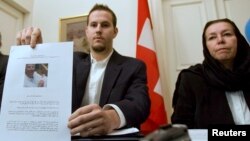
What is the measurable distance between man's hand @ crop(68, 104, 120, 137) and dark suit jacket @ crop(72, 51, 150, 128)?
29 cm

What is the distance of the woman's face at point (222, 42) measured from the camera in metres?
1.20

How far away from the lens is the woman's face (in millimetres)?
1200

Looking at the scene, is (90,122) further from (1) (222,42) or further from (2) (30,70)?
Result: (1) (222,42)

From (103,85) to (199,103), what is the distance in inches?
18.9

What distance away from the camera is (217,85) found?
45.3 inches

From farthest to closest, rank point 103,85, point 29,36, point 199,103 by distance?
point 199,103 < point 103,85 < point 29,36

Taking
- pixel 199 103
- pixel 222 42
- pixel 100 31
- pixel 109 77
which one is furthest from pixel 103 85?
pixel 222 42

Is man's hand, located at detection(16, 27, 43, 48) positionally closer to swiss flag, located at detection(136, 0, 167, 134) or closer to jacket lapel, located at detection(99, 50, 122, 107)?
jacket lapel, located at detection(99, 50, 122, 107)

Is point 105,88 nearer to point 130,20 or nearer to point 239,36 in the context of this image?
point 239,36

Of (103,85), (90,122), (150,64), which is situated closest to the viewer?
(90,122)

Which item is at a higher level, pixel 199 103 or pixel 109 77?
pixel 109 77

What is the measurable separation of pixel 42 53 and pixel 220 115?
85 cm

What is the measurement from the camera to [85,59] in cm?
117

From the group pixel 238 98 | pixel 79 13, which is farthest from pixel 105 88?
pixel 79 13
